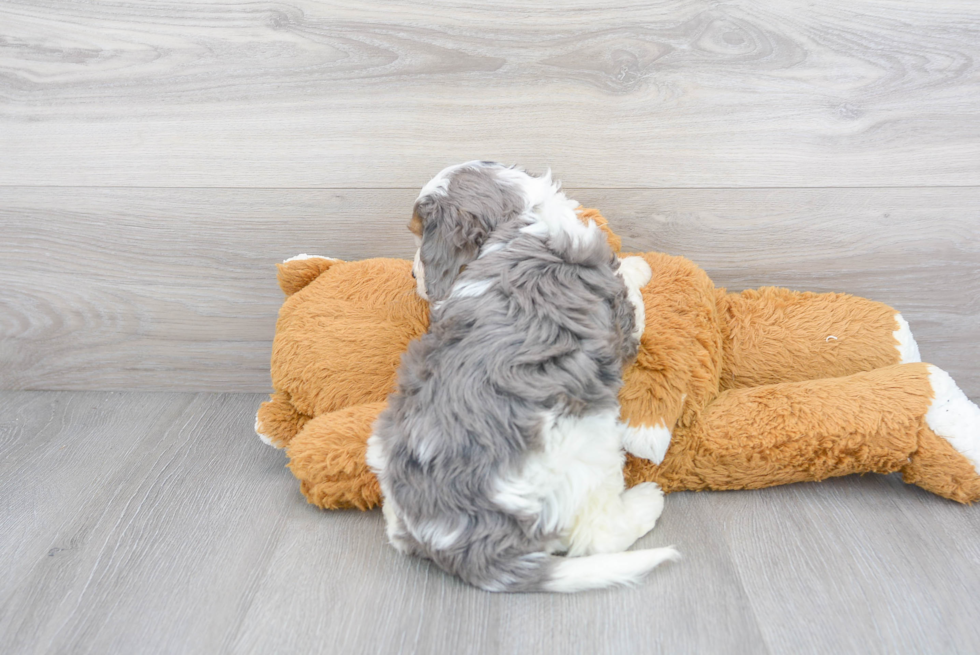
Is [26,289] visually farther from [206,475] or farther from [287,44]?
[287,44]

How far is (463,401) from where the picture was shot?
946 millimetres

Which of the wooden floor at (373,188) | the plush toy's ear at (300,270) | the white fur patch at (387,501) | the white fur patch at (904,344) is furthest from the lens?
the plush toy's ear at (300,270)

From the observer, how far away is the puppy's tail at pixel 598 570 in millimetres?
946

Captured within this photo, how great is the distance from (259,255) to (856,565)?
48.0 inches

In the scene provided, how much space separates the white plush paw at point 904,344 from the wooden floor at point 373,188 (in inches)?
6.9

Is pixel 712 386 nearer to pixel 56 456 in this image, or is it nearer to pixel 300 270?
pixel 300 270

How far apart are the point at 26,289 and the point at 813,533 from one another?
1634mm

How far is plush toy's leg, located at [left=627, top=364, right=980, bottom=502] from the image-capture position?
110 centimetres

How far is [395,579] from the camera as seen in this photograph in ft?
3.33

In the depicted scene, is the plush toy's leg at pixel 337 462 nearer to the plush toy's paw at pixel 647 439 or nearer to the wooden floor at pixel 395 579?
the wooden floor at pixel 395 579

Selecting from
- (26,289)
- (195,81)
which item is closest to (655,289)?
(195,81)

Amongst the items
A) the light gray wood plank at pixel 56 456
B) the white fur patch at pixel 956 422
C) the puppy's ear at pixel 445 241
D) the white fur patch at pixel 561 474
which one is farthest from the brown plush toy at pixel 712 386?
the light gray wood plank at pixel 56 456

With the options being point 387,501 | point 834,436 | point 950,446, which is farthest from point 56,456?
point 950,446

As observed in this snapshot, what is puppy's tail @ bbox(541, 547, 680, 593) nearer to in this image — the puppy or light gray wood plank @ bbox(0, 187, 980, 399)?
the puppy
